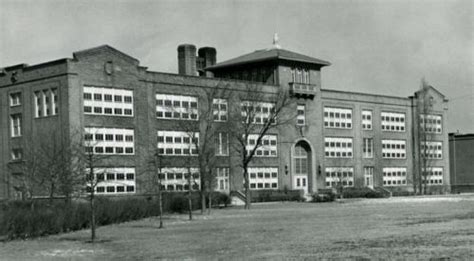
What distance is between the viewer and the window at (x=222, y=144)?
70625 mm

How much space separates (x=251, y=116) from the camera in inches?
2458

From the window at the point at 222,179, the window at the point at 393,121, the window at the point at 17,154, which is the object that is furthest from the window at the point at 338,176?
the window at the point at 17,154

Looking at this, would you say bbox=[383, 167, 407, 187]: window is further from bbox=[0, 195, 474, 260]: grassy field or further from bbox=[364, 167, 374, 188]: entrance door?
bbox=[0, 195, 474, 260]: grassy field

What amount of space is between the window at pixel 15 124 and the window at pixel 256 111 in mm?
18719

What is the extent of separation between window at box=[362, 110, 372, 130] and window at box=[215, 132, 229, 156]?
73.1ft

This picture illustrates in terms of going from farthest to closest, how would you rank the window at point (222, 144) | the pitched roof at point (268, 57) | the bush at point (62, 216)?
the pitched roof at point (268, 57) < the window at point (222, 144) < the bush at point (62, 216)

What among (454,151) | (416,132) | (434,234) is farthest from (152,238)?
(454,151)

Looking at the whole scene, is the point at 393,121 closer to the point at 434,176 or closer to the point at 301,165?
the point at 434,176

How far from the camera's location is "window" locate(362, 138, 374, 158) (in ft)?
289

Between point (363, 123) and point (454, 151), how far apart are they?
27228 mm

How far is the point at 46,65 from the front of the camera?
198ft

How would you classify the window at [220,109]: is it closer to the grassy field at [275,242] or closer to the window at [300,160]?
the window at [300,160]

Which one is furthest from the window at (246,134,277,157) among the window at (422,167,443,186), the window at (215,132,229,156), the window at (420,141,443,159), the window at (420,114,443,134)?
the window at (420,114,443,134)

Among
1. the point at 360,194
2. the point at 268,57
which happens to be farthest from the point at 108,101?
the point at 360,194
